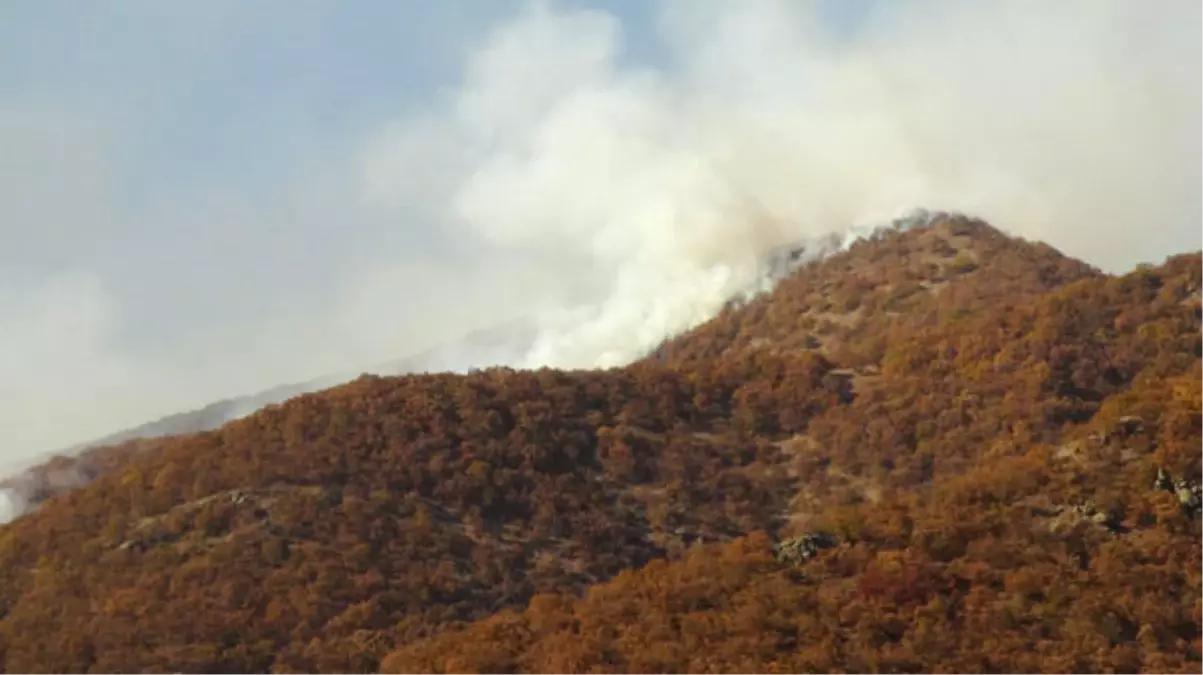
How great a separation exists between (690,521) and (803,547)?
61.5 ft

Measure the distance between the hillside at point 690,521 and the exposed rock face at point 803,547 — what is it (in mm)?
161

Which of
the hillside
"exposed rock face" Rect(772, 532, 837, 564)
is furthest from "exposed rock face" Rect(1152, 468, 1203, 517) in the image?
"exposed rock face" Rect(772, 532, 837, 564)

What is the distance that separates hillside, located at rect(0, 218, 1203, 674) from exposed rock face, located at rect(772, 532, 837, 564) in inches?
6.3

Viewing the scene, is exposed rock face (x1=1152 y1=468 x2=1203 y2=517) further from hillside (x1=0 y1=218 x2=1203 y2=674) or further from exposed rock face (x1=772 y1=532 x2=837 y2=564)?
exposed rock face (x1=772 y1=532 x2=837 y2=564)

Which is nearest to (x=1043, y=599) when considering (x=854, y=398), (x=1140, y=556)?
(x=1140, y=556)

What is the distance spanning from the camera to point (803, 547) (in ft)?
140

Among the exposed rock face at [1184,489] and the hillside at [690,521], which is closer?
the hillside at [690,521]

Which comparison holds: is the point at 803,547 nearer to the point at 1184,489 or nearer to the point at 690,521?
the point at 1184,489

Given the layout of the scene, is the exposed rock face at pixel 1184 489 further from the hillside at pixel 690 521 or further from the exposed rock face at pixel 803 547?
the exposed rock face at pixel 803 547

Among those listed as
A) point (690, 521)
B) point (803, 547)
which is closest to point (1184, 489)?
point (803, 547)

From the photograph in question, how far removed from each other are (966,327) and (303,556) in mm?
48787

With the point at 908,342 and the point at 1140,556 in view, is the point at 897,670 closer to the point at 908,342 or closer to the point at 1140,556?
the point at 1140,556

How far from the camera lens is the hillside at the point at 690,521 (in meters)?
36.1

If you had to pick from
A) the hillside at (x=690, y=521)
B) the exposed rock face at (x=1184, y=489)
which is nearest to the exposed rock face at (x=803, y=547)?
the hillside at (x=690, y=521)
